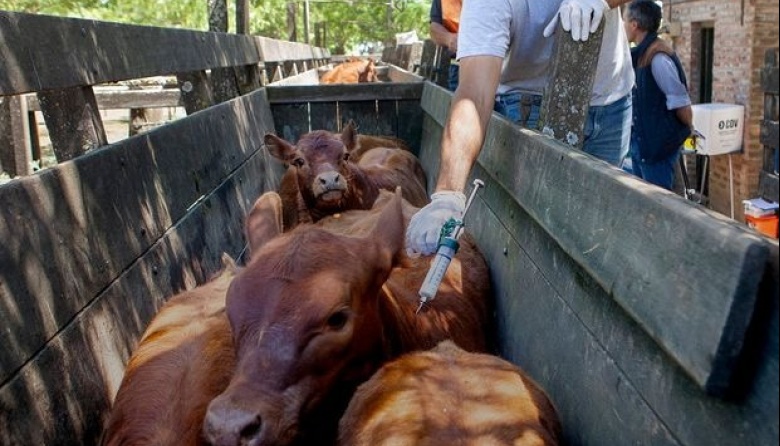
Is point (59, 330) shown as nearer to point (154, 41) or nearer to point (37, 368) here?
point (37, 368)

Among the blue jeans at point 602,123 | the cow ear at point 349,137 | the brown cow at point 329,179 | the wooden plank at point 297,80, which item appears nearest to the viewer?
the blue jeans at point 602,123

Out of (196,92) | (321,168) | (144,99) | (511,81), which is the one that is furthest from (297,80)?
(511,81)

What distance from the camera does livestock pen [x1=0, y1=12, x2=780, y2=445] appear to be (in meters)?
1.74

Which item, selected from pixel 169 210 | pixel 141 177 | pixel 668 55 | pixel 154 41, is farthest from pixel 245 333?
pixel 668 55

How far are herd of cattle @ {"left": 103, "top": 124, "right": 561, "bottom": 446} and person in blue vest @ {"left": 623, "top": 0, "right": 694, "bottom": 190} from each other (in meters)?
6.51

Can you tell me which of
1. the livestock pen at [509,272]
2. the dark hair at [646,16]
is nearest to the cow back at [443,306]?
the livestock pen at [509,272]

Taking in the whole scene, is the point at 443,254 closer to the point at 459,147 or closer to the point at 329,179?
the point at 459,147

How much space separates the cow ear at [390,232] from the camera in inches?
139

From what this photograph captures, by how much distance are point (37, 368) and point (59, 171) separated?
0.81m

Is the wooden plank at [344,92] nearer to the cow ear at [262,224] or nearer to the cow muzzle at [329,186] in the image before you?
the cow muzzle at [329,186]

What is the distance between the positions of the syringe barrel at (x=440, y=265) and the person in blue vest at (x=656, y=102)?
22.4 ft

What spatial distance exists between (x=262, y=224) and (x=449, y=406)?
158cm

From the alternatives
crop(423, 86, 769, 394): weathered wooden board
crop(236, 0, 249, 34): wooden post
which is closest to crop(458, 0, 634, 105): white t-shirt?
crop(423, 86, 769, 394): weathered wooden board

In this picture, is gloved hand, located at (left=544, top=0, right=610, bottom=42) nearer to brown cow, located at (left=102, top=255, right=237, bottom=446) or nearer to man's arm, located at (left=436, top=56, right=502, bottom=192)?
man's arm, located at (left=436, top=56, right=502, bottom=192)
